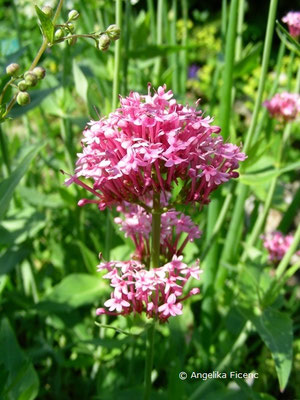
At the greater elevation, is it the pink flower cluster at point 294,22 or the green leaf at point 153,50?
the pink flower cluster at point 294,22

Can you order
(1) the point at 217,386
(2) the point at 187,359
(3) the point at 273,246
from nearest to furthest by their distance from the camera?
(1) the point at 217,386 < (3) the point at 273,246 < (2) the point at 187,359

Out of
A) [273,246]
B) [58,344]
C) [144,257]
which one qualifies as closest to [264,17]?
[273,246]

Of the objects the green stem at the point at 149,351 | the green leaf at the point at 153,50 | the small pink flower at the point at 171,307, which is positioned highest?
the green leaf at the point at 153,50

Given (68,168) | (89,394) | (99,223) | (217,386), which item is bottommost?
(89,394)

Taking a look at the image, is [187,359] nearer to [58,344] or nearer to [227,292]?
[227,292]

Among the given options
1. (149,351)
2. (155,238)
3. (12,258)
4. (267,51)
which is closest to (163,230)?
(155,238)

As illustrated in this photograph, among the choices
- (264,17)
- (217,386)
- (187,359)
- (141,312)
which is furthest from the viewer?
(264,17)

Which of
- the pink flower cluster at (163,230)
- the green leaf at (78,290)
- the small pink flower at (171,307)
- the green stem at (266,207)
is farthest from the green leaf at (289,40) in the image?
the green leaf at (78,290)

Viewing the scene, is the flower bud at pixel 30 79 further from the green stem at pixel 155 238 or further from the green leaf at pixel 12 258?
the green leaf at pixel 12 258
